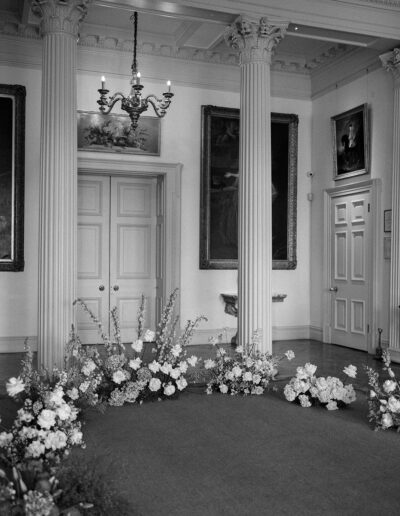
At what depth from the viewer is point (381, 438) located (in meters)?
4.80

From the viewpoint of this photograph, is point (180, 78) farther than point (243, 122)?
Yes

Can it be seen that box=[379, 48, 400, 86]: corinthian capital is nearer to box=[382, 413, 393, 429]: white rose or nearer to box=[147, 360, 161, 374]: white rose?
box=[382, 413, 393, 429]: white rose

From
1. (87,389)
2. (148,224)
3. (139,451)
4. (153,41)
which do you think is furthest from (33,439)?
(153,41)

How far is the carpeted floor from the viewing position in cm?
349

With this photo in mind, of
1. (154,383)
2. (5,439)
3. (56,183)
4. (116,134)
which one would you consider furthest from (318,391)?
(116,134)

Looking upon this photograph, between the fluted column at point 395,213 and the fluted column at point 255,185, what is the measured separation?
2183 mm

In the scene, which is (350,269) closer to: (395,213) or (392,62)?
(395,213)

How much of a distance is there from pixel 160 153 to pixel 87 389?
6.03 m

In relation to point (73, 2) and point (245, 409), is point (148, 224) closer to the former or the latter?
point (73, 2)

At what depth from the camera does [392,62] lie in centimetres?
908

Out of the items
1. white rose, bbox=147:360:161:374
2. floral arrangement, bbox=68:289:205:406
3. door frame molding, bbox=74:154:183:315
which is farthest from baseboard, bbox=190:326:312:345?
white rose, bbox=147:360:161:374

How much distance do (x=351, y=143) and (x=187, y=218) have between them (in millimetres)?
2997

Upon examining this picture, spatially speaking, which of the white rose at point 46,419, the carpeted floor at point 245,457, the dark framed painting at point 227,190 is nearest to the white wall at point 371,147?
the dark framed painting at point 227,190

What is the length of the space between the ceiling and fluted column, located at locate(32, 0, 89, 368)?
0.72 metres
